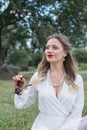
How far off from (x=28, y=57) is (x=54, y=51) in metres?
43.9

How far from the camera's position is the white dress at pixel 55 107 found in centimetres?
385

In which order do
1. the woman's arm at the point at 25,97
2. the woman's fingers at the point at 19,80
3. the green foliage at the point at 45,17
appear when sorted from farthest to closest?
the green foliage at the point at 45,17 → the woman's arm at the point at 25,97 → the woman's fingers at the point at 19,80

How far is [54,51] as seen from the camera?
161 inches

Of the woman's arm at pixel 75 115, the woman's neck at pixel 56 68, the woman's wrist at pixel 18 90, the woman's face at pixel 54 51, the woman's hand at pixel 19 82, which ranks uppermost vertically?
→ the woman's face at pixel 54 51

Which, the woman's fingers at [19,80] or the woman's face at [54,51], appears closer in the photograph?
the woman's fingers at [19,80]

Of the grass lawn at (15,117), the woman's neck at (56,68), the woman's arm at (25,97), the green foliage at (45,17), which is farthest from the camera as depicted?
the green foliage at (45,17)

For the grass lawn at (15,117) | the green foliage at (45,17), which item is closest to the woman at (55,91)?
the grass lawn at (15,117)

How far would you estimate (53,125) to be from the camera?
12.6ft

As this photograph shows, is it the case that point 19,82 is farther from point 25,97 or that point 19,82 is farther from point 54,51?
point 54,51

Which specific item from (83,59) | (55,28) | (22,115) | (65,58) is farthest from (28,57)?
(65,58)

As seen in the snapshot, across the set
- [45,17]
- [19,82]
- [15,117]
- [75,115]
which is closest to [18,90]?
[19,82]

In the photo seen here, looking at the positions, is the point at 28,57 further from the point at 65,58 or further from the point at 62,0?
the point at 65,58

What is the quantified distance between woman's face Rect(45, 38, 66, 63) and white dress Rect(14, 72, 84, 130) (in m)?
0.28

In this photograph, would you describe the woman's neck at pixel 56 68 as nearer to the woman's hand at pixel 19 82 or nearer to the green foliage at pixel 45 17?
the woman's hand at pixel 19 82
